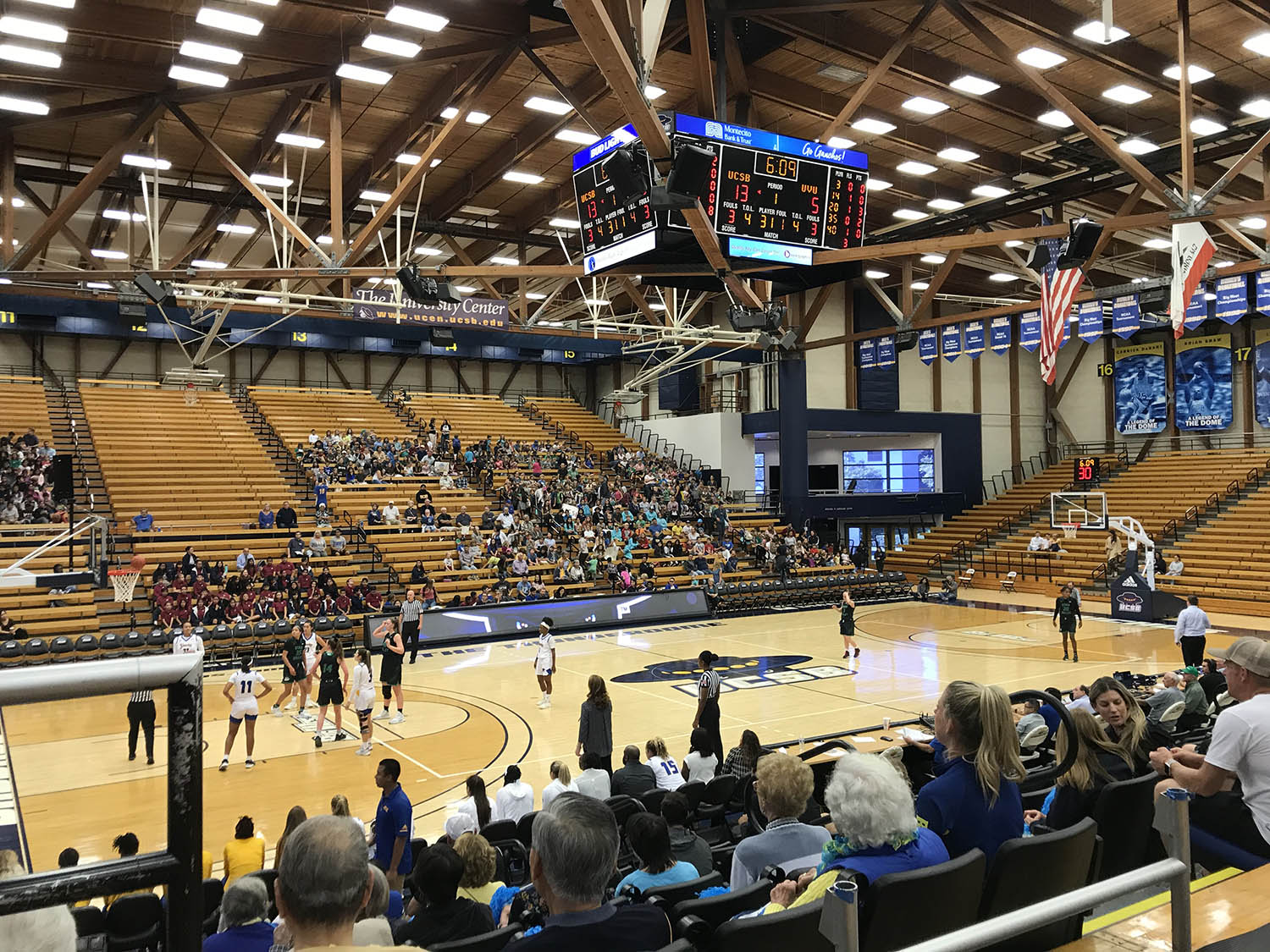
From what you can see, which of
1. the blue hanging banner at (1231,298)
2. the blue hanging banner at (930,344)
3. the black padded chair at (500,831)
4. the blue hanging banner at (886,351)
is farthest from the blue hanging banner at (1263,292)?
the black padded chair at (500,831)

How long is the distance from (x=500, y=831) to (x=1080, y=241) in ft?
41.8

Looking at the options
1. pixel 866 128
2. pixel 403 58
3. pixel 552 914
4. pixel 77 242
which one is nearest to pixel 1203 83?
pixel 866 128

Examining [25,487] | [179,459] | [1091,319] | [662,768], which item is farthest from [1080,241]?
[179,459]

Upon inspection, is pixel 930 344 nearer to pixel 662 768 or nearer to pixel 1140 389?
pixel 1140 389

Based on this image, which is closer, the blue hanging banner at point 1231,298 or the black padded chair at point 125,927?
the black padded chair at point 125,927

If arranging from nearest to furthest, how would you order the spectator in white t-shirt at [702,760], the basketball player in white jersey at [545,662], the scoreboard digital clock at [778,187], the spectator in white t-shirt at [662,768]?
the spectator in white t-shirt at [662,768] → the spectator in white t-shirt at [702,760] → the scoreboard digital clock at [778,187] → the basketball player in white jersey at [545,662]

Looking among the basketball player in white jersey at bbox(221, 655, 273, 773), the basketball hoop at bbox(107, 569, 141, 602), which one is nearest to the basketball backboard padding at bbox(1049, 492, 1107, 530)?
the basketball player in white jersey at bbox(221, 655, 273, 773)

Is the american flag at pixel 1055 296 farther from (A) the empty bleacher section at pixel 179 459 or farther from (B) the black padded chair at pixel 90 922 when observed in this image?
(A) the empty bleacher section at pixel 179 459

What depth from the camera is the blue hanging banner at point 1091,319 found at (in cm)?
1981

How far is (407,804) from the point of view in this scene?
270 inches

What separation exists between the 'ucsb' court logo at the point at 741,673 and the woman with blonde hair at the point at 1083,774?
37.1 ft

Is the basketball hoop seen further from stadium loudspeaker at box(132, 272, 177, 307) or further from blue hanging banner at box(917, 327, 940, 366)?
blue hanging banner at box(917, 327, 940, 366)

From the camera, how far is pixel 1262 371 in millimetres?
31750

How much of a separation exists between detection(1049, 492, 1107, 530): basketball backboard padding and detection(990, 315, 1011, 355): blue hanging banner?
10099mm
